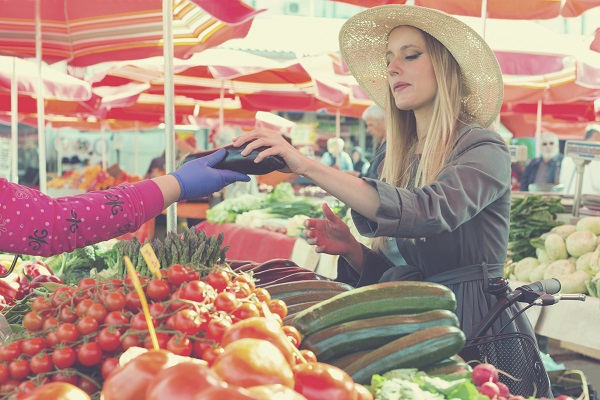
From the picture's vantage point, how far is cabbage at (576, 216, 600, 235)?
5630 mm

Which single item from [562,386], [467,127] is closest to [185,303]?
[467,127]

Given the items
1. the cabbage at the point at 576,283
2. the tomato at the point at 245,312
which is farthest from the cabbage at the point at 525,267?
the tomato at the point at 245,312

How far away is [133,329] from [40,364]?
0.24m

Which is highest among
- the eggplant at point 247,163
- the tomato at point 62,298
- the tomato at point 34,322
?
the eggplant at point 247,163

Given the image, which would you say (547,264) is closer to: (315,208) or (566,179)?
(315,208)

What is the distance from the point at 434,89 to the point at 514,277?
3.67 m

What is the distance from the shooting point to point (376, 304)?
2055 millimetres

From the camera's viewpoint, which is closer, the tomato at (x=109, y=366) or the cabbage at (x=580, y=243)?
the tomato at (x=109, y=366)

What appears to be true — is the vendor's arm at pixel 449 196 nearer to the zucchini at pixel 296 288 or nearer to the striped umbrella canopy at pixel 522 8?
the zucchini at pixel 296 288

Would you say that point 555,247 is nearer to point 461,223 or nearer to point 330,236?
point 330,236

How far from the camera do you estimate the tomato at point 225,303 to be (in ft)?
6.09

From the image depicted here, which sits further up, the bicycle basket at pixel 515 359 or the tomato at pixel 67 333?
the tomato at pixel 67 333

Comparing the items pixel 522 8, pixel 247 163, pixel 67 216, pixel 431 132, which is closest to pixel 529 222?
pixel 522 8

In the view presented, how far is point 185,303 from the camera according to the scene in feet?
6.07
